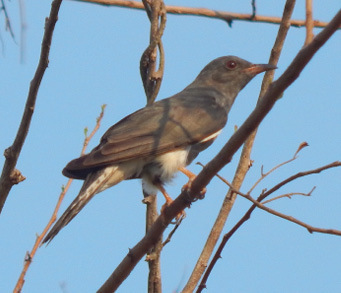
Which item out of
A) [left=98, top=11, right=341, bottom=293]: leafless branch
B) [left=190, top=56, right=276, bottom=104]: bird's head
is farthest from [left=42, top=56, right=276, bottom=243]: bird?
[left=98, top=11, right=341, bottom=293]: leafless branch

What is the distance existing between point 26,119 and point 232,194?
164 cm

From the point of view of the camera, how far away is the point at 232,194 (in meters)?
4.71

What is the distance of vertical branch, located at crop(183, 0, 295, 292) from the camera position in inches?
170

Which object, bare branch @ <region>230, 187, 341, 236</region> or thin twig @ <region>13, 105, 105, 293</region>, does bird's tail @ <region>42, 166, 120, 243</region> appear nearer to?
thin twig @ <region>13, 105, 105, 293</region>

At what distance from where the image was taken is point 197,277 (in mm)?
4320

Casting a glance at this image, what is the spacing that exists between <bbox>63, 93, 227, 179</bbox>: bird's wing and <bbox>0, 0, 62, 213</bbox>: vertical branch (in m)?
1.63

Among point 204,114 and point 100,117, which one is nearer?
point 100,117

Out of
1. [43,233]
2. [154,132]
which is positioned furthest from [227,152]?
[154,132]

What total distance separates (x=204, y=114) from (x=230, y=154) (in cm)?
302

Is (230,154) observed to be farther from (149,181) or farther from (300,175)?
(149,181)

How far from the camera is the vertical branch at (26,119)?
369cm

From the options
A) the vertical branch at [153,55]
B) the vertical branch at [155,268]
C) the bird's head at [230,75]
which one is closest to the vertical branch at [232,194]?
the vertical branch at [155,268]

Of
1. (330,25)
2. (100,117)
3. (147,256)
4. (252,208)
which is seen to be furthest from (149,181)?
(330,25)

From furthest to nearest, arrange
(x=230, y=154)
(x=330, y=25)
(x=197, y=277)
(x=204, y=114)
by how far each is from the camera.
→ (x=204, y=114), (x=197, y=277), (x=230, y=154), (x=330, y=25)
